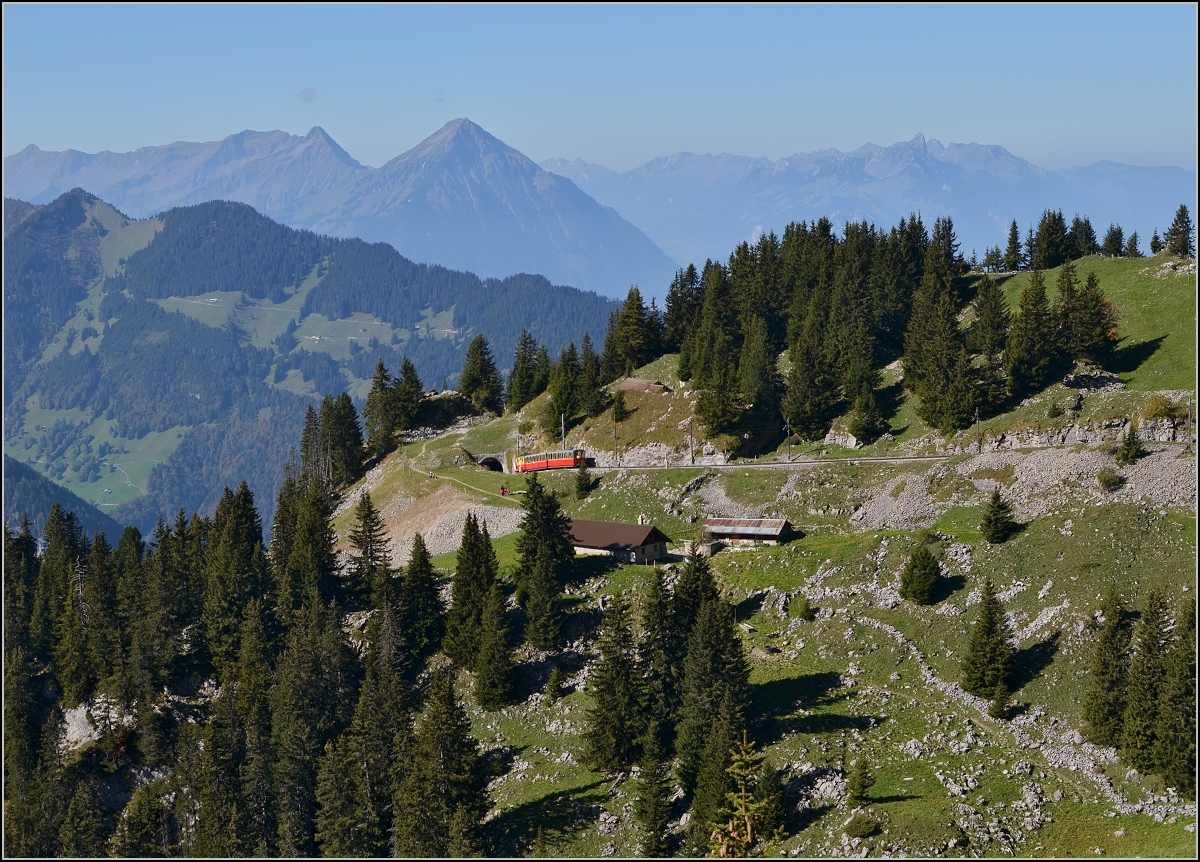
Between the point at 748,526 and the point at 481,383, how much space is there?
242ft

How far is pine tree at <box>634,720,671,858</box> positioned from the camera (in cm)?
6512

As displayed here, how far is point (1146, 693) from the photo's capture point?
62031 mm

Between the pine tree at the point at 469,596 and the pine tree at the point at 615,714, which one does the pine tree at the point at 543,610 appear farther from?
the pine tree at the point at 615,714

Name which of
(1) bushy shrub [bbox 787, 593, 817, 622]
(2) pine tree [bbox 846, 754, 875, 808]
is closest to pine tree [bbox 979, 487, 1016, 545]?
(1) bushy shrub [bbox 787, 593, 817, 622]

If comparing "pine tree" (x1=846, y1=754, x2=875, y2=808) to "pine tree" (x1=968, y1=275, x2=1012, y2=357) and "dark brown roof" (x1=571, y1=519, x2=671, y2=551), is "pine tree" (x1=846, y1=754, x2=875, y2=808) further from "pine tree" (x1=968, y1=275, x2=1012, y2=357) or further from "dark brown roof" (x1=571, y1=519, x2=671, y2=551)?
"pine tree" (x1=968, y1=275, x2=1012, y2=357)

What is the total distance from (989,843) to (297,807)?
46452mm

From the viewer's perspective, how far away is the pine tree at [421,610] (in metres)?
91.9

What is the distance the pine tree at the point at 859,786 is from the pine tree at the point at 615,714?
1464 cm

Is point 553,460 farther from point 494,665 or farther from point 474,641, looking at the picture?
point 494,665

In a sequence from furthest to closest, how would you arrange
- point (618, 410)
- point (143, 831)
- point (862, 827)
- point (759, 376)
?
1. point (618, 410)
2. point (759, 376)
3. point (143, 831)
4. point (862, 827)

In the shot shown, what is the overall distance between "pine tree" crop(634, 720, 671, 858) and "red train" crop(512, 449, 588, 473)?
6072 cm

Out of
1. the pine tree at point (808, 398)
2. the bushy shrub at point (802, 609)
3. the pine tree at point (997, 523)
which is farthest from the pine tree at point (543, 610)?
the pine tree at point (808, 398)

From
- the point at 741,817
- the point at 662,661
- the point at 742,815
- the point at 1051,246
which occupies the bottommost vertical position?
the point at 741,817

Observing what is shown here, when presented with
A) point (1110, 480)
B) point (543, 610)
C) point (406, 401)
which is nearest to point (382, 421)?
point (406, 401)
